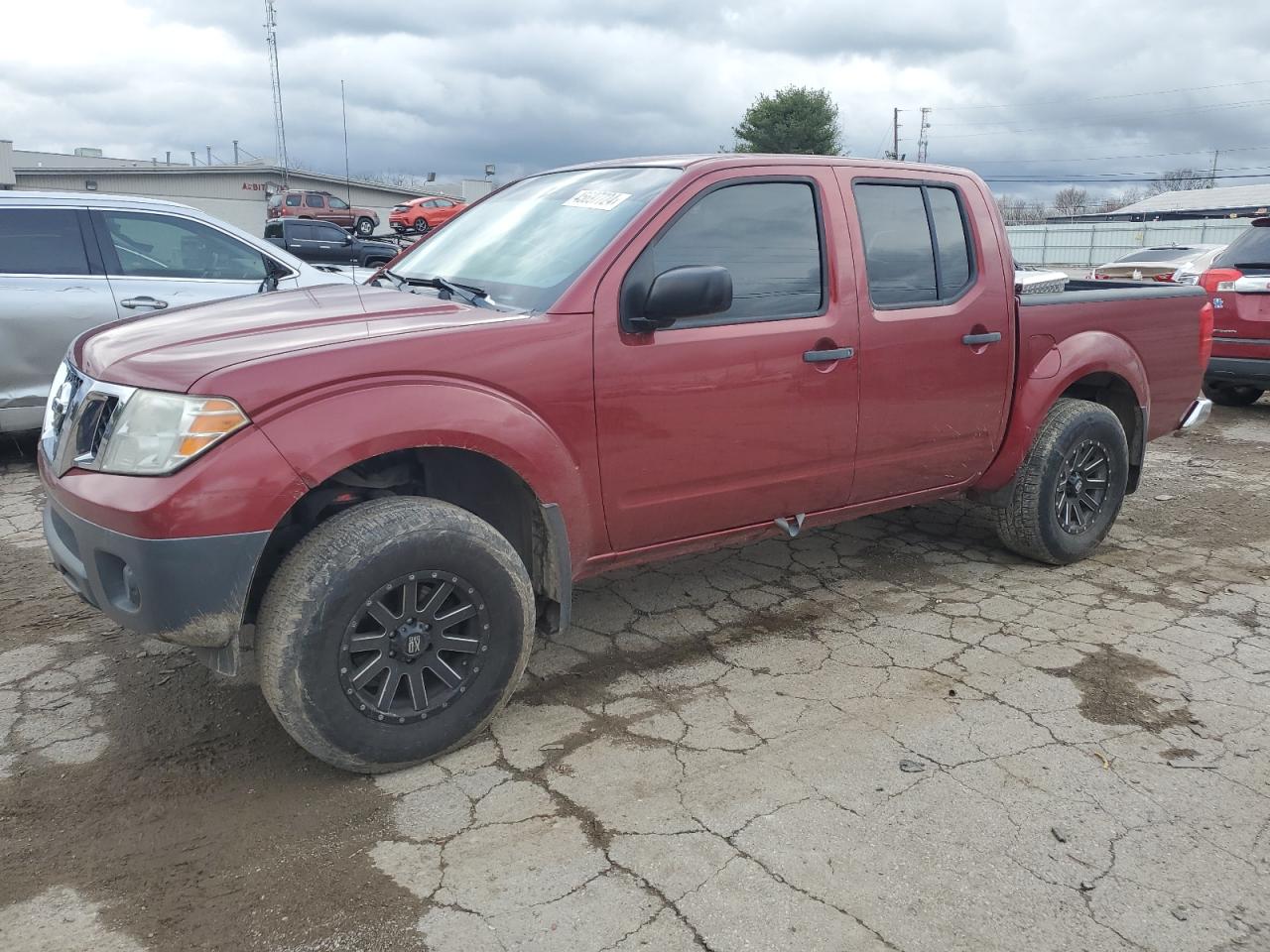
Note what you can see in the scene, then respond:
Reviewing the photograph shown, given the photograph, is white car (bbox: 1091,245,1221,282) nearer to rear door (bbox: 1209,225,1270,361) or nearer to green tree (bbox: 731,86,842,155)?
rear door (bbox: 1209,225,1270,361)

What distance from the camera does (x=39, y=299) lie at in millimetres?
6113

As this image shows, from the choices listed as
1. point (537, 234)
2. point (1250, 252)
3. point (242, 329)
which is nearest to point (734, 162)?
point (537, 234)

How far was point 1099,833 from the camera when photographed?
267cm

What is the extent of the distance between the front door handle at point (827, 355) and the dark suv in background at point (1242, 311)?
6.12m

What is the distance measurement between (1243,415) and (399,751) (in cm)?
915

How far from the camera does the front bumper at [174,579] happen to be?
2.55 meters

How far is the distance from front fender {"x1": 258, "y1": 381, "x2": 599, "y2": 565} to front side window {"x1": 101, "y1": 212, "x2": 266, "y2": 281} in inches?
178

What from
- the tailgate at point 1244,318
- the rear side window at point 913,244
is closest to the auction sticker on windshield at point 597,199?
the rear side window at point 913,244

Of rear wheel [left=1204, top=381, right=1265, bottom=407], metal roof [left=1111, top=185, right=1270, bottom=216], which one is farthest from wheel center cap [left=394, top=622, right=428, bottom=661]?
metal roof [left=1111, top=185, right=1270, bottom=216]

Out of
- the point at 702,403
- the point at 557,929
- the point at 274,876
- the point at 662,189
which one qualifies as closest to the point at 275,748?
the point at 274,876

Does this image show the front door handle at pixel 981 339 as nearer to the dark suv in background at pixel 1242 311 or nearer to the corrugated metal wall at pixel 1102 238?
the dark suv in background at pixel 1242 311

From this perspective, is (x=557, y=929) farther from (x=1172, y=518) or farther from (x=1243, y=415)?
(x=1243, y=415)

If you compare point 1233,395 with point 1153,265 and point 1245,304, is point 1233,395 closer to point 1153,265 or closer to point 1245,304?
point 1245,304

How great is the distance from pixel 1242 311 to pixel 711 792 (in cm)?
784
